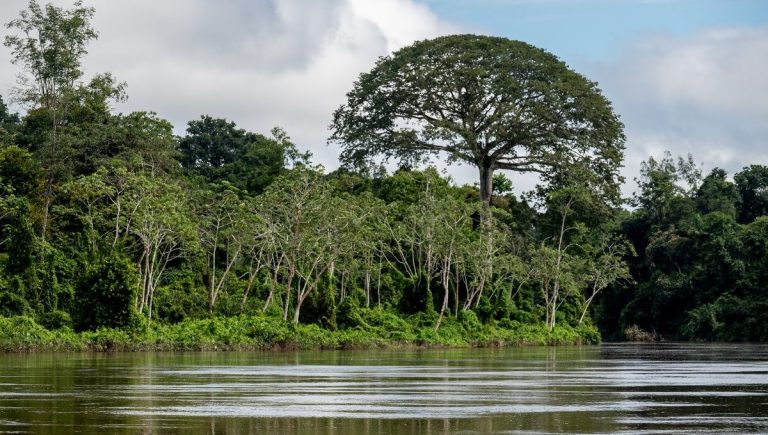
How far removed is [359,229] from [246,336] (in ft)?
32.5

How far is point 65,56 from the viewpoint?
207 feet

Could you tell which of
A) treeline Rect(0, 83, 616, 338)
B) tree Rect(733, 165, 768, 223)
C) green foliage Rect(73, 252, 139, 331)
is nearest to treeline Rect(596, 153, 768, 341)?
tree Rect(733, 165, 768, 223)

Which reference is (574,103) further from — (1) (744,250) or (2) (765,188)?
(2) (765,188)

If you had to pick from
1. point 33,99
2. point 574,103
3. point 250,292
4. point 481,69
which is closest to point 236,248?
point 250,292

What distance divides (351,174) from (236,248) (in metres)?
20.9

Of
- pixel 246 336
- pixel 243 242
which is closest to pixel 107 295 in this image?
pixel 246 336

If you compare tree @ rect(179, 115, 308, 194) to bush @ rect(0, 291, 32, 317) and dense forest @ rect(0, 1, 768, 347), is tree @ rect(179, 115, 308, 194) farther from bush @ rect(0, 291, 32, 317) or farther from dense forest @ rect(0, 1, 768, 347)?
bush @ rect(0, 291, 32, 317)

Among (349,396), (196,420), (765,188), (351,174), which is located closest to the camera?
(196,420)

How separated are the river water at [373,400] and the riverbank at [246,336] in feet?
44.3

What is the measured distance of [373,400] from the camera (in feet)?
63.0

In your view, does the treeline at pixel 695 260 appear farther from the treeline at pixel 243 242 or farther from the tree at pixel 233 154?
the tree at pixel 233 154

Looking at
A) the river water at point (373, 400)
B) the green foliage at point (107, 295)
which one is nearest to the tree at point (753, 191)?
the green foliage at point (107, 295)

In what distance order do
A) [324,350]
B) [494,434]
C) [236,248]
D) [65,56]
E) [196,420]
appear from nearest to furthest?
[494,434], [196,420], [324,350], [236,248], [65,56]

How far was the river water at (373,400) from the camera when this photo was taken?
15.1m
